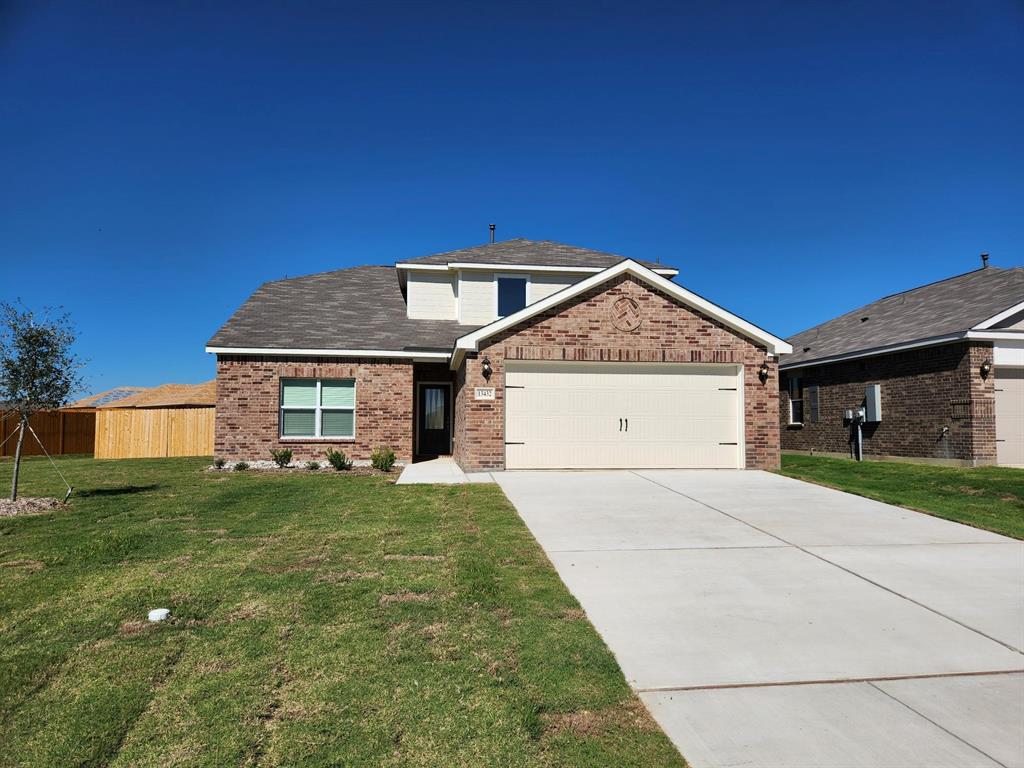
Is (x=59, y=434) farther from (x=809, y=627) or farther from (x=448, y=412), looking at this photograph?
(x=809, y=627)

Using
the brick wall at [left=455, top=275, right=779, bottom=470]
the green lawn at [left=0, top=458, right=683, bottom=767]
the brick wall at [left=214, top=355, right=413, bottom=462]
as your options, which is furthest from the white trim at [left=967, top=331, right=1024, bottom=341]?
the brick wall at [left=214, top=355, right=413, bottom=462]

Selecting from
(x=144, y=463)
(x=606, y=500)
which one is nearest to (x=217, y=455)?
(x=144, y=463)

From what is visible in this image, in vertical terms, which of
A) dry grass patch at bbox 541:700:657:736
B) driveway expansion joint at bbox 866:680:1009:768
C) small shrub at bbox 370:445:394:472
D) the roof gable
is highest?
the roof gable

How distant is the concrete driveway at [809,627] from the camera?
305 cm

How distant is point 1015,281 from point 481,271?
1433 centimetres

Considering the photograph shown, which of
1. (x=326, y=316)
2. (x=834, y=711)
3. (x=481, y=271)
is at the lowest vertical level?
(x=834, y=711)

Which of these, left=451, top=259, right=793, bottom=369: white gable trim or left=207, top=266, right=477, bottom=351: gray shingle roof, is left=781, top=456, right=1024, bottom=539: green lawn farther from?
left=207, top=266, right=477, bottom=351: gray shingle roof

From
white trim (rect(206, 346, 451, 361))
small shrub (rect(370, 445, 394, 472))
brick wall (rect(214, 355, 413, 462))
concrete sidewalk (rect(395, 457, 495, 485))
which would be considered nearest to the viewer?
concrete sidewalk (rect(395, 457, 495, 485))

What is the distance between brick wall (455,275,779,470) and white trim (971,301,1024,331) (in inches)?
205

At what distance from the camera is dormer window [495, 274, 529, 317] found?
1731cm

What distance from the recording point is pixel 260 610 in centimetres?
461

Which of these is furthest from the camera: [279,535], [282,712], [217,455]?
[217,455]

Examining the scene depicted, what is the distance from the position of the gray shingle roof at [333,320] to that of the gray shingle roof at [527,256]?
1.88m

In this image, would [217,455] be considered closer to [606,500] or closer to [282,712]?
[606,500]
